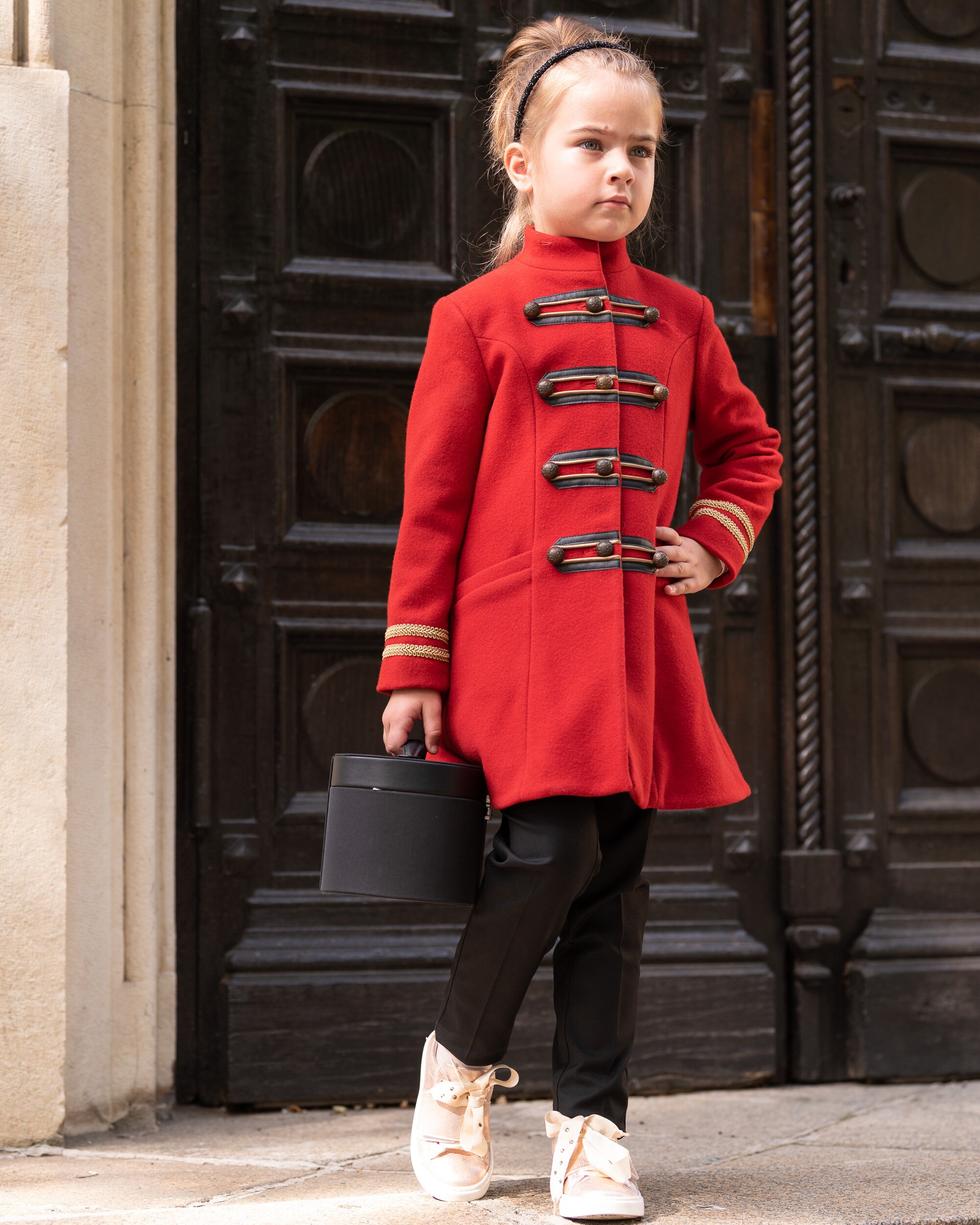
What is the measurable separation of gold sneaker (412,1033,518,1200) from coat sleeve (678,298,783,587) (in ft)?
2.85

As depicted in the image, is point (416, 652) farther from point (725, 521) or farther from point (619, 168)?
point (619, 168)

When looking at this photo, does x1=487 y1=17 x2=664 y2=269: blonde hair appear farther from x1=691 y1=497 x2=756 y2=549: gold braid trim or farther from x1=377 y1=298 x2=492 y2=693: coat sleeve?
x1=691 y1=497 x2=756 y2=549: gold braid trim

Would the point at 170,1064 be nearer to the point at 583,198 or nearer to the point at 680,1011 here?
the point at 680,1011

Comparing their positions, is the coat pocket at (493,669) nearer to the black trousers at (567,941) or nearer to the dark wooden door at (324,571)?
the black trousers at (567,941)

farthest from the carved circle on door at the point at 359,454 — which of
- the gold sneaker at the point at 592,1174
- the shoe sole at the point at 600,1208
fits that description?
the shoe sole at the point at 600,1208

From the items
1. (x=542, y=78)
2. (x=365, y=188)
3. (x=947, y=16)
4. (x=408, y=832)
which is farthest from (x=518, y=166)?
(x=947, y=16)

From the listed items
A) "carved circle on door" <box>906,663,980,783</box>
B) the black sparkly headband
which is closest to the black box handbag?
the black sparkly headband

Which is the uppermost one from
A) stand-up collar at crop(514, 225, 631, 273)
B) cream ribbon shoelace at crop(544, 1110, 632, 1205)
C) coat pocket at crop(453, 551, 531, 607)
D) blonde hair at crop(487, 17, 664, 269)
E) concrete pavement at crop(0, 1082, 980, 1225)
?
blonde hair at crop(487, 17, 664, 269)

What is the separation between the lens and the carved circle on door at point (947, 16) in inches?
123

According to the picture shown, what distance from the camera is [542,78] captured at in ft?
6.63

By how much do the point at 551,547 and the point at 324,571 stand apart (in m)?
1.03

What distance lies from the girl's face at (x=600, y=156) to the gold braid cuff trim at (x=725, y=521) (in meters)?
0.44

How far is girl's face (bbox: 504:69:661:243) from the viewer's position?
1935mm

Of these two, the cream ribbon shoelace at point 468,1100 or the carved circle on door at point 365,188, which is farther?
the carved circle on door at point 365,188
